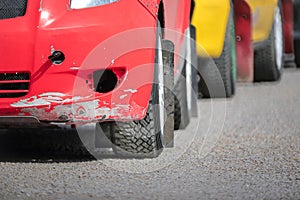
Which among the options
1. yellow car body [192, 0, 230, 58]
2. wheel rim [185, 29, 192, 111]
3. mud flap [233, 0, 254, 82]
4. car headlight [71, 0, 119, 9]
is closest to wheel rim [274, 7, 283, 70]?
mud flap [233, 0, 254, 82]

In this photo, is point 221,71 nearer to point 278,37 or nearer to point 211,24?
point 211,24

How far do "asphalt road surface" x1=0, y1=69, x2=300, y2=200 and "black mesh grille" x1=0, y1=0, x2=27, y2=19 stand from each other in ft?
2.91

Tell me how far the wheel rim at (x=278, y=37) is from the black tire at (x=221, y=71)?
1760mm

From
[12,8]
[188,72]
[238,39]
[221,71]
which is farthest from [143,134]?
[238,39]

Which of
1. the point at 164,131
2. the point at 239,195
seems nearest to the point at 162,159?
the point at 164,131

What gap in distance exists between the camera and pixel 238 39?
31.7 ft

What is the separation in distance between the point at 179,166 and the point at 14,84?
42.4 inches

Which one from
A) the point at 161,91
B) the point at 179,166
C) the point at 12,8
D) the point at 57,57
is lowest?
the point at 179,166

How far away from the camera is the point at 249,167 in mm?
5582

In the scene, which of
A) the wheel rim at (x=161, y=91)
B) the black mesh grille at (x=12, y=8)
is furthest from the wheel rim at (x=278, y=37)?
the black mesh grille at (x=12, y=8)

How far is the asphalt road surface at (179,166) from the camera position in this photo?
15.9ft

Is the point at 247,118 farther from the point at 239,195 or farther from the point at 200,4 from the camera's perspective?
the point at 239,195

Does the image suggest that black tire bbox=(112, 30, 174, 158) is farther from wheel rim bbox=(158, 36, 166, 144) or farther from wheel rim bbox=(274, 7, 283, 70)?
wheel rim bbox=(274, 7, 283, 70)

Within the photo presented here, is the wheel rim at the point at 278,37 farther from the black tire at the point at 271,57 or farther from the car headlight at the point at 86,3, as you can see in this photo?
the car headlight at the point at 86,3
